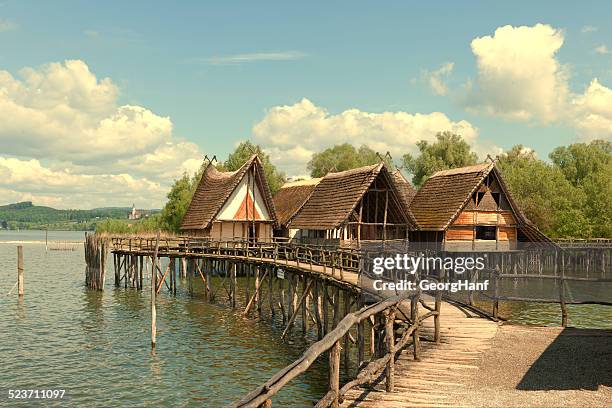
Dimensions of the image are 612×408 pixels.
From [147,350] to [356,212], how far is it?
56.2 feet

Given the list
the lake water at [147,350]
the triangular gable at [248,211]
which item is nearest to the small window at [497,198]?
the lake water at [147,350]

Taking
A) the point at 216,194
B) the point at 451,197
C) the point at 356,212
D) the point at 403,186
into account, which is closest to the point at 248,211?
the point at 216,194

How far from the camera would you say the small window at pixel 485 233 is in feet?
127

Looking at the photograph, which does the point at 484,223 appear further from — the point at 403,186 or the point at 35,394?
the point at 35,394

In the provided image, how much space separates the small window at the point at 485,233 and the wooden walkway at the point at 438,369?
84.0ft

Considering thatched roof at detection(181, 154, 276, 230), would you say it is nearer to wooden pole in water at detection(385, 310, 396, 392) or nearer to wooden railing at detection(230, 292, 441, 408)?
wooden railing at detection(230, 292, 441, 408)

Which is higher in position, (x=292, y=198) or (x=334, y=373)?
A: (x=292, y=198)

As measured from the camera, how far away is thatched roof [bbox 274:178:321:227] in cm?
4022

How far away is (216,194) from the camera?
4000cm

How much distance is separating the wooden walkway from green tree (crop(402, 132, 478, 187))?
55024 mm

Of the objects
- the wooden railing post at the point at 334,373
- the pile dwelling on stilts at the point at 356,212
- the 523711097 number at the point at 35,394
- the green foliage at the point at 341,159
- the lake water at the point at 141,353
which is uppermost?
the green foliage at the point at 341,159

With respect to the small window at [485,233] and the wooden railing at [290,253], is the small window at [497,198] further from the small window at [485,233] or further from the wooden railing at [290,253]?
the wooden railing at [290,253]

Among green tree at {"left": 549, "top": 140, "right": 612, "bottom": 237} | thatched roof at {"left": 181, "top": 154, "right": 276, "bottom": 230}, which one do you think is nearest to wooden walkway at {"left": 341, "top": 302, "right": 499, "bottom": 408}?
thatched roof at {"left": 181, "top": 154, "right": 276, "bottom": 230}

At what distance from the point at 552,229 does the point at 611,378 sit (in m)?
47.8
